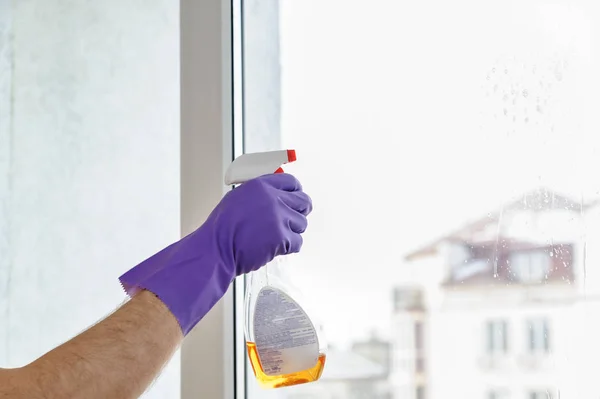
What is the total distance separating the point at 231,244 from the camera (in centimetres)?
77

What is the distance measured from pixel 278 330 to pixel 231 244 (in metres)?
0.10

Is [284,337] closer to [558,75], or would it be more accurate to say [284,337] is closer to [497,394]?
[497,394]

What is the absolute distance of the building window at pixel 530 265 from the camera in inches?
29.3

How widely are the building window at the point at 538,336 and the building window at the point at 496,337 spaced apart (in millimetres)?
25

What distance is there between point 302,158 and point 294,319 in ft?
0.84

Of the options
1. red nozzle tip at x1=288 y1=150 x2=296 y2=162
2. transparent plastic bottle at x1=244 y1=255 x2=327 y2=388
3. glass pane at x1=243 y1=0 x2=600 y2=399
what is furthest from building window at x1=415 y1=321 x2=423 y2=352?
red nozzle tip at x1=288 y1=150 x2=296 y2=162

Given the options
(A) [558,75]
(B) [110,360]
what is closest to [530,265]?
(A) [558,75]

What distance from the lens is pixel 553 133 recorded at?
745 mm

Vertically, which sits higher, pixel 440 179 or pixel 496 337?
pixel 440 179

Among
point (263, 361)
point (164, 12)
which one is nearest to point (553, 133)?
point (263, 361)

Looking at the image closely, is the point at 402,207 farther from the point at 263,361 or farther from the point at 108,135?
the point at 108,135

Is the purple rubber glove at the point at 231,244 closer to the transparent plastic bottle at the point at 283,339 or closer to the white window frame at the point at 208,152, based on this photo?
the transparent plastic bottle at the point at 283,339

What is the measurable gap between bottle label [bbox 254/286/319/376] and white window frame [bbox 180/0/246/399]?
0.62 feet

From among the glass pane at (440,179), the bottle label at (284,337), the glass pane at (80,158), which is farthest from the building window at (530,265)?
the glass pane at (80,158)
